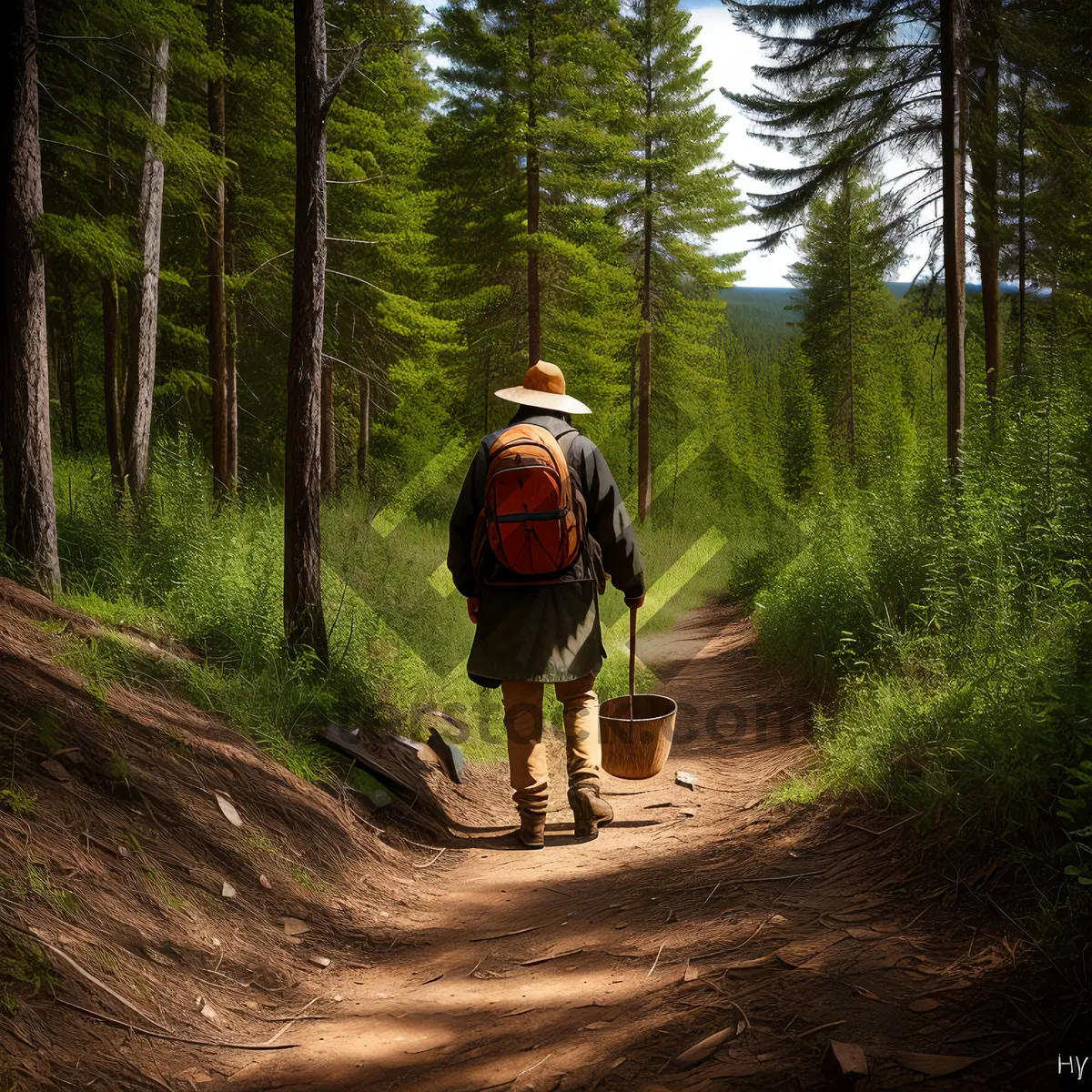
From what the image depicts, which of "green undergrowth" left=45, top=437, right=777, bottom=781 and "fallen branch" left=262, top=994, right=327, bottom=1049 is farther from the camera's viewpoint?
"green undergrowth" left=45, top=437, right=777, bottom=781

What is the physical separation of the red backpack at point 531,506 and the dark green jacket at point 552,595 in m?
0.18

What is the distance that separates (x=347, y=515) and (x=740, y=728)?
6872 mm

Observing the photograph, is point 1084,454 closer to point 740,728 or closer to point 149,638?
point 740,728

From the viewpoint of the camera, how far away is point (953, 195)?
9.34 m

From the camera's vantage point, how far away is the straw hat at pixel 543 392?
→ 560cm

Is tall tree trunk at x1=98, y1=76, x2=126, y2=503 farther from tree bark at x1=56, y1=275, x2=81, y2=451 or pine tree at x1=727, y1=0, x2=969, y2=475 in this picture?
pine tree at x1=727, y1=0, x2=969, y2=475

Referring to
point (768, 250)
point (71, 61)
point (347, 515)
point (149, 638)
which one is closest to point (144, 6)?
point (71, 61)

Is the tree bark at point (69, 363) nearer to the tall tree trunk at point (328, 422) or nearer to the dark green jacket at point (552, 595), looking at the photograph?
the tall tree trunk at point (328, 422)

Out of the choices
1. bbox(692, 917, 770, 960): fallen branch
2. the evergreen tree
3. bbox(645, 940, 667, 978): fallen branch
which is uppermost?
the evergreen tree

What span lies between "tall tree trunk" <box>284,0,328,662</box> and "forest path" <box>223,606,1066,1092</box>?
2.34 m

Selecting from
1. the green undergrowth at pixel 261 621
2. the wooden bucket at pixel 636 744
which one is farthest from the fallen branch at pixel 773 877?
the green undergrowth at pixel 261 621

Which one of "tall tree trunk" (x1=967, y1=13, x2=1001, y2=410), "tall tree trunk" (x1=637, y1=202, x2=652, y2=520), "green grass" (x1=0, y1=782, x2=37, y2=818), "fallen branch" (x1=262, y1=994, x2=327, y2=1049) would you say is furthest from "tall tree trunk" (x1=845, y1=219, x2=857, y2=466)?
"green grass" (x1=0, y1=782, x2=37, y2=818)

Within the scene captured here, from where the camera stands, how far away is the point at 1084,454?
14.3ft

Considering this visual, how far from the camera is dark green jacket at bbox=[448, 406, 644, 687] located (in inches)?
211
